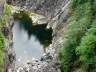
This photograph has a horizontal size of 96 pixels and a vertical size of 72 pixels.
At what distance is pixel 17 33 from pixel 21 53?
21053 millimetres

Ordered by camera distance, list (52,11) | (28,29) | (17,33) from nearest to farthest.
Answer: (17,33) → (28,29) → (52,11)

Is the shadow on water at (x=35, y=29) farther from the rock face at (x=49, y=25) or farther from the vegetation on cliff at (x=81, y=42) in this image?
the vegetation on cliff at (x=81, y=42)

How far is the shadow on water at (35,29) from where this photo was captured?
373 feet

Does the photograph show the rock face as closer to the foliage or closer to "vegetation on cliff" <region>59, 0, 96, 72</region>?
"vegetation on cliff" <region>59, 0, 96, 72</region>

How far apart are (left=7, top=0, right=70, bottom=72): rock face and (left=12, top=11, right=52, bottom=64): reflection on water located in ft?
13.5

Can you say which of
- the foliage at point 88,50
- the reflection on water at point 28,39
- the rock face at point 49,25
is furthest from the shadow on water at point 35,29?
the foliage at point 88,50

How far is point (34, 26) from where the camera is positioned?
12938cm

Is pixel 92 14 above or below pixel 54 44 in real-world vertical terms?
above

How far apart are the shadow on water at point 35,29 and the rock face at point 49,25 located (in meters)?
3.29

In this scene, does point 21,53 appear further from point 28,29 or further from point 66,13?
point 28,29

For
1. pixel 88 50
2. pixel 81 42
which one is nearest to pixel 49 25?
pixel 81 42

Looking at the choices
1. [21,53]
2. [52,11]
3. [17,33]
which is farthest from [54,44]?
[52,11]

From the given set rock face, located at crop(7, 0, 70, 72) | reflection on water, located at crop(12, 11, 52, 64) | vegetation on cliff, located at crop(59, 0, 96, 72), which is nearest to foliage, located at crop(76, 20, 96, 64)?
vegetation on cliff, located at crop(59, 0, 96, 72)

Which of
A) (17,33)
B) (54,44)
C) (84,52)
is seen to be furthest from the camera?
(17,33)
